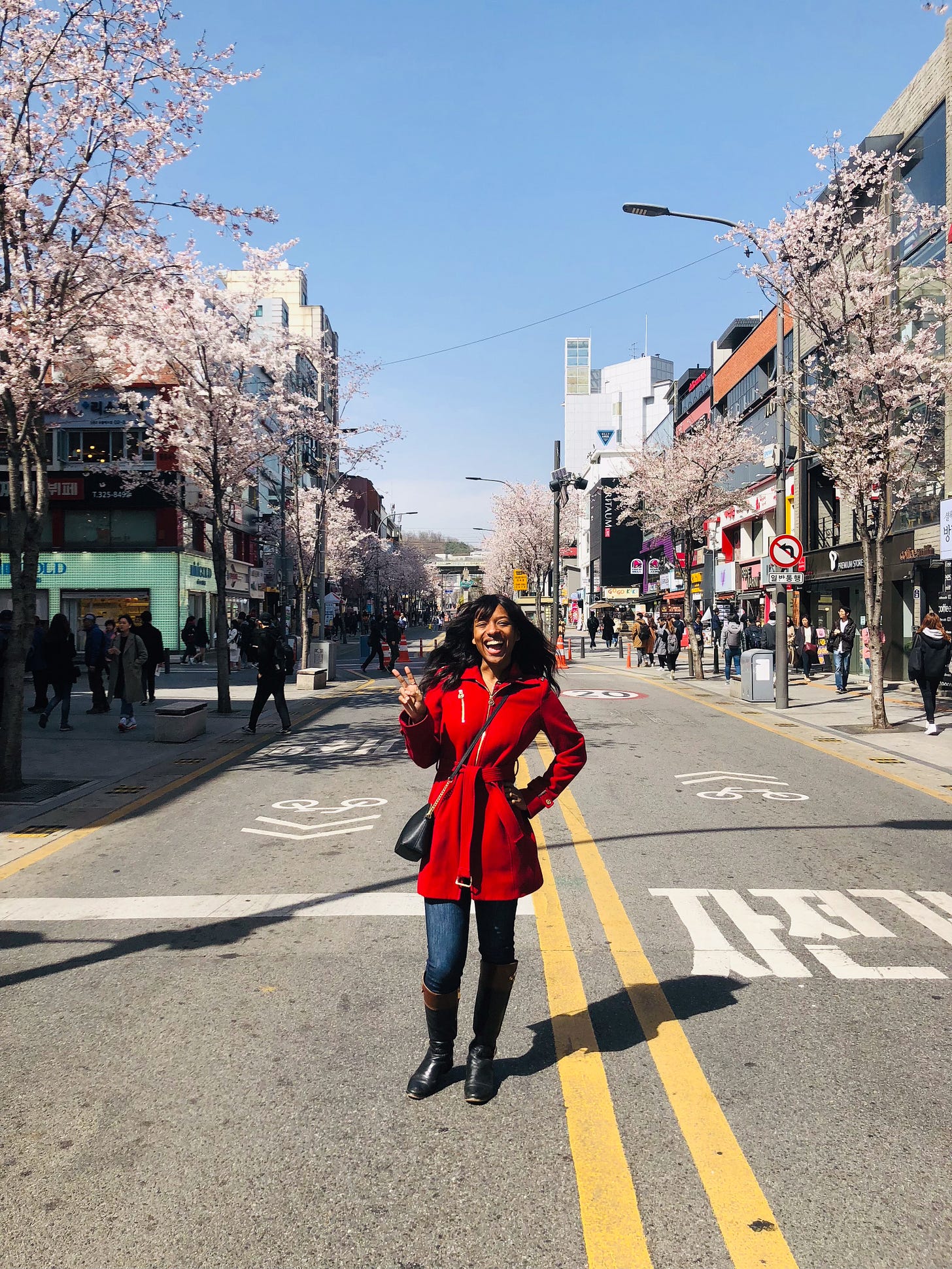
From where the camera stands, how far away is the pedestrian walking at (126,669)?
16438mm

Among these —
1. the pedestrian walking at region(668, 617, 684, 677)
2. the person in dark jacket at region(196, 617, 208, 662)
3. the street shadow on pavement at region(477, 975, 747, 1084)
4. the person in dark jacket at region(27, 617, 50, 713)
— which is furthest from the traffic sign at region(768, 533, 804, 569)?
the person in dark jacket at region(196, 617, 208, 662)

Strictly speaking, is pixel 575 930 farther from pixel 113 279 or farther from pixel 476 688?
pixel 113 279

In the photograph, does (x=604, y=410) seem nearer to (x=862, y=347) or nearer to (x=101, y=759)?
(x=862, y=347)

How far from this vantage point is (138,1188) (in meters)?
3.18

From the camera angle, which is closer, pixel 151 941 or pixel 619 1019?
pixel 619 1019

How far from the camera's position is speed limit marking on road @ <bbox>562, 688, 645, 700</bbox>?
22.9 metres

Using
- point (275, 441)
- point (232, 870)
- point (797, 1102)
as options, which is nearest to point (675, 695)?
point (275, 441)

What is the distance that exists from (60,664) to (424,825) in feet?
47.1

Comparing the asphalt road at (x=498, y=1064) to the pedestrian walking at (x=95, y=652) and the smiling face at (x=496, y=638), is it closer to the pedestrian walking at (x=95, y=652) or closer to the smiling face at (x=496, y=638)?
the smiling face at (x=496, y=638)

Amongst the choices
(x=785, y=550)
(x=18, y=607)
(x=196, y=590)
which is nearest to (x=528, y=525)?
(x=196, y=590)

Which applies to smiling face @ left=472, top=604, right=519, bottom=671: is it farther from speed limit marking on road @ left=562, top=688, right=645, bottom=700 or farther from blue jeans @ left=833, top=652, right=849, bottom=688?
blue jeans @ left=833, top=652, right=849, bottom=688

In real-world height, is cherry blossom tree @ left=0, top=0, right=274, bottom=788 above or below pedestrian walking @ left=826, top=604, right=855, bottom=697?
above

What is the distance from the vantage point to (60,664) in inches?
656

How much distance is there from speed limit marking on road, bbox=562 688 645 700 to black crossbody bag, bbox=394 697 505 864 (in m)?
19.0
